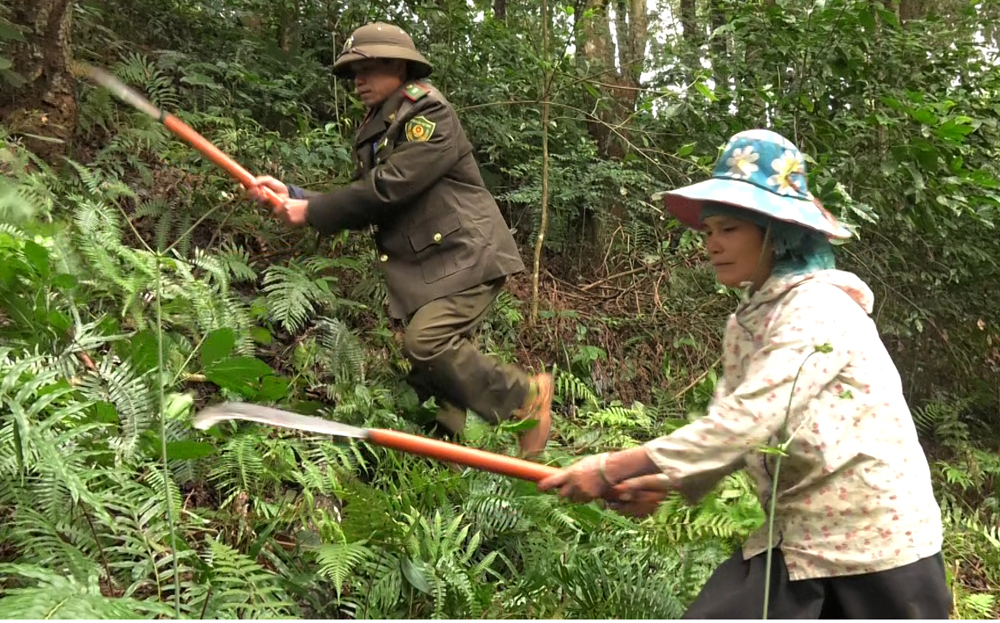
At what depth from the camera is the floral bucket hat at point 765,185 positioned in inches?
85.5

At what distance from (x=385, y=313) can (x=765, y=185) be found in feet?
11.4

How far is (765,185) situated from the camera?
223cm

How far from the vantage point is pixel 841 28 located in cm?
571

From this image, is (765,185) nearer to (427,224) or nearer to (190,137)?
(427,224)

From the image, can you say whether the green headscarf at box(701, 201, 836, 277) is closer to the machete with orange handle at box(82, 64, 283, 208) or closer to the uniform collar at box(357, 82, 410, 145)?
the uniform collar at box(357, 82, 410, 145)

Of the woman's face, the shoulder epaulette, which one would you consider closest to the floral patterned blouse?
the woman's face

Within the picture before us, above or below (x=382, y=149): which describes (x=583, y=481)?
below

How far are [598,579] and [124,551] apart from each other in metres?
1.65

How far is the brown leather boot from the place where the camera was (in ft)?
13.7

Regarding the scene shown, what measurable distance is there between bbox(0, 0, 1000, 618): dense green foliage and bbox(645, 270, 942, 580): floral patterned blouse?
83 centimetres

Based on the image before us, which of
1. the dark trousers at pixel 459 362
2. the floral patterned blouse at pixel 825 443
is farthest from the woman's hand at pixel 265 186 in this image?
the floral patterned blouse at pixel 825 443

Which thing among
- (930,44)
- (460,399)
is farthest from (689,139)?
(460,399)

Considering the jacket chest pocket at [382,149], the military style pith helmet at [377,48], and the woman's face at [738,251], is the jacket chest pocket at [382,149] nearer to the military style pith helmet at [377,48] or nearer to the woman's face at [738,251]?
the military style pith helmet at [377,48]

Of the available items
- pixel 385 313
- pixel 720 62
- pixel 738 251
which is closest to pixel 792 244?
pixel 738 251
